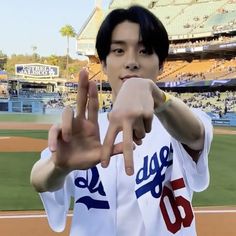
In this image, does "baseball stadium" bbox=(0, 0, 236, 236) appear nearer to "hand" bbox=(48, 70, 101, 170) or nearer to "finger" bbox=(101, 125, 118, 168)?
"hand" bbox=(48, 70, 101, 170)

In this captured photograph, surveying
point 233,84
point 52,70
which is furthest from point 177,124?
point 52,70

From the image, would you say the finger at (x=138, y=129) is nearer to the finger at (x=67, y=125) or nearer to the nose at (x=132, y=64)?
the finger at (x=67, y=125)

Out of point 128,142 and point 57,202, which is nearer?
point 128,142

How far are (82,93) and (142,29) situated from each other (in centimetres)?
66

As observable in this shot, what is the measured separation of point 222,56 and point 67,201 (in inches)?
1858

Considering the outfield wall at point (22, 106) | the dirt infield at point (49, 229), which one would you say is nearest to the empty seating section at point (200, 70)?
the outfield wall at point (22, 106)

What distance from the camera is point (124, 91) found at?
130 centimetres

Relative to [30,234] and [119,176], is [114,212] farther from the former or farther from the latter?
[30,234]

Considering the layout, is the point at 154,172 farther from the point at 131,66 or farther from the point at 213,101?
the point at 213,101

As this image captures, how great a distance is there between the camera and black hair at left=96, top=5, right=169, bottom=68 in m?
1.92

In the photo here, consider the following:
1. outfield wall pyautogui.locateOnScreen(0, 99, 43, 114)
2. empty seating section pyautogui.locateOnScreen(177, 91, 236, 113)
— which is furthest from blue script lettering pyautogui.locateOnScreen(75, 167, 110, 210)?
outfield wall pyautogui.locateOnScreen(0, 99, 43, 114)

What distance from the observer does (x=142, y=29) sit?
6.33ft

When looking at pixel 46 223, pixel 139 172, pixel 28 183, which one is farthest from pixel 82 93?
pixel 28 183

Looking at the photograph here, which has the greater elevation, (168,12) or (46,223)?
(168,12)
